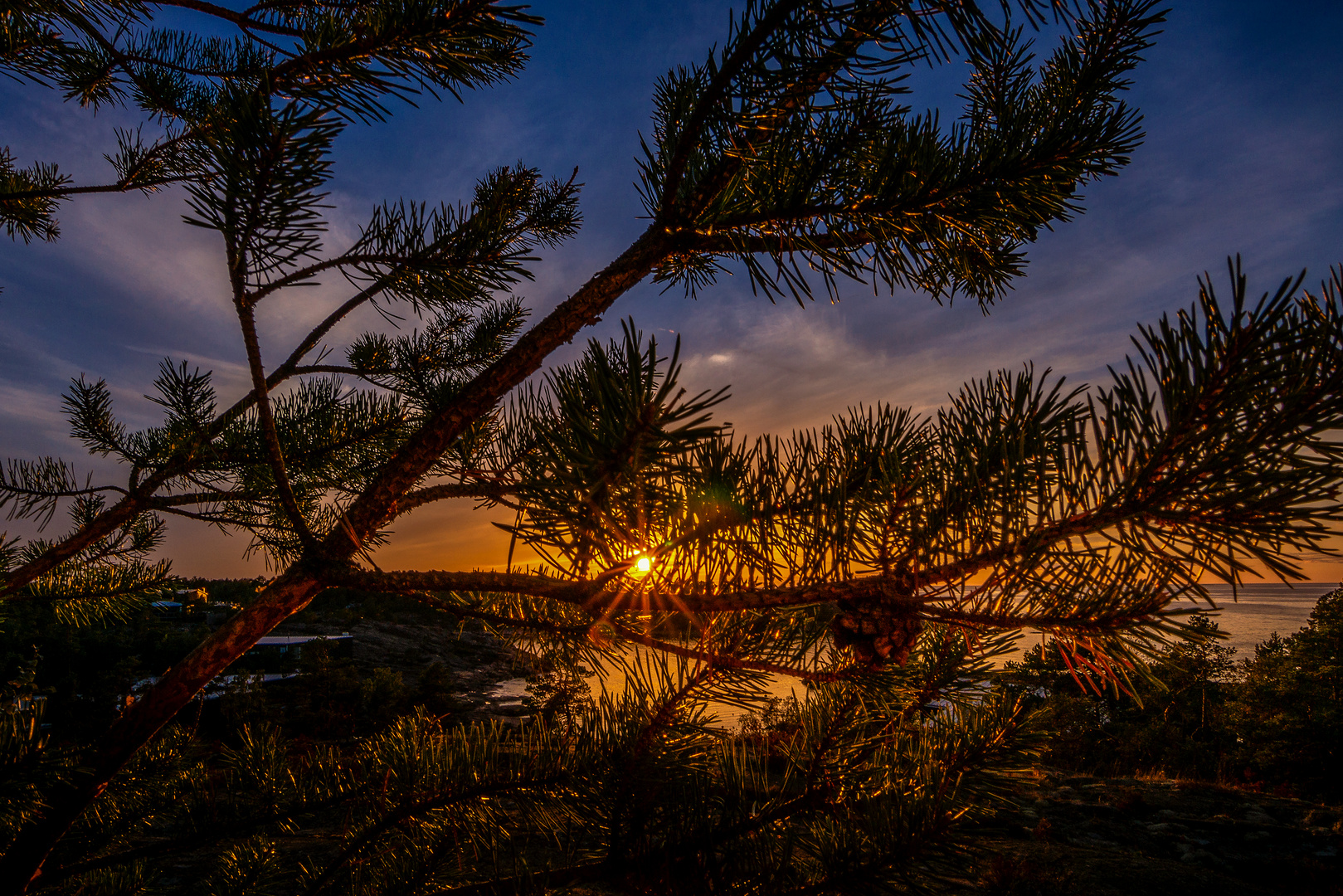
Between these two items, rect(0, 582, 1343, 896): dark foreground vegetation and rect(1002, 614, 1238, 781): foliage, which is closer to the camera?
rect(0, 582, 1343, 896): dark foreground vegetation

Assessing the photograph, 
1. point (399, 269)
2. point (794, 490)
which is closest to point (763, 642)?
point (794, 490)

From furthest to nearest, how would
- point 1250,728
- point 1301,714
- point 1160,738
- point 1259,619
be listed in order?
point 1259,619
point 1160,738
point 1250,728
point 1301,714

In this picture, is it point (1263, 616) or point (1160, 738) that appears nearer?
point (1160, 738)

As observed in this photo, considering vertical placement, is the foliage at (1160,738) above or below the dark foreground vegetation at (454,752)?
below

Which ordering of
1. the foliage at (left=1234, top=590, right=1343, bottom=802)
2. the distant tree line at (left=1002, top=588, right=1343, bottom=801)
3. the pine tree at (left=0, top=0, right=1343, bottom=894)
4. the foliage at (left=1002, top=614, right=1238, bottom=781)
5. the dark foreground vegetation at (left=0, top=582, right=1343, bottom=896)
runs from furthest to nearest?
the foliage at (left=1002, top=614, right=1238, bottom=781) → the distant tree line at (left=1002, top=588, right=1343, bottom=801) → the foliage at (left=1234, top=590, right=1343, bottom=802) → the dark foreground vegetation at (left=0, top=582, right=1343, bottom=896) → the pine tree at (left=0, top=0, right=1343, bottom=894)

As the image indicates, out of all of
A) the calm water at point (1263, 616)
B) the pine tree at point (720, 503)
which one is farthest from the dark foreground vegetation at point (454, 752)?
the calm water at point (1263, 616)

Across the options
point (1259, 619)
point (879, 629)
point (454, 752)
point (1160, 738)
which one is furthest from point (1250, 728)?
point (1259, 619)

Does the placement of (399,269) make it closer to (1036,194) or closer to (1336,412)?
(1036,194)

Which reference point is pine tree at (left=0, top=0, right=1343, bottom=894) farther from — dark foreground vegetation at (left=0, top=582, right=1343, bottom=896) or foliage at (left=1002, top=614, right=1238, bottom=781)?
foliage at (left=1002, top=614, right=1238, bottom=781)

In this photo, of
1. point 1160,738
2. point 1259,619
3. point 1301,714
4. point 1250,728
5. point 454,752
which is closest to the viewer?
point 454,752

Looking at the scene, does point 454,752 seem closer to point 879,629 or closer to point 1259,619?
point 879,629

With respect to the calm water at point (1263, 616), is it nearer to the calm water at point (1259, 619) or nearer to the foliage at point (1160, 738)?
the calm water at point (1259, 619)

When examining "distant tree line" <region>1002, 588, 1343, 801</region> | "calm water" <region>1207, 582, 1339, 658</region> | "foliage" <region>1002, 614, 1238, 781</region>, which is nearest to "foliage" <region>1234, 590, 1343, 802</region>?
"distant tree line" <region>1002, 588, 1343, 801</region>

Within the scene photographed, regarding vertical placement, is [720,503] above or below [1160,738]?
above
